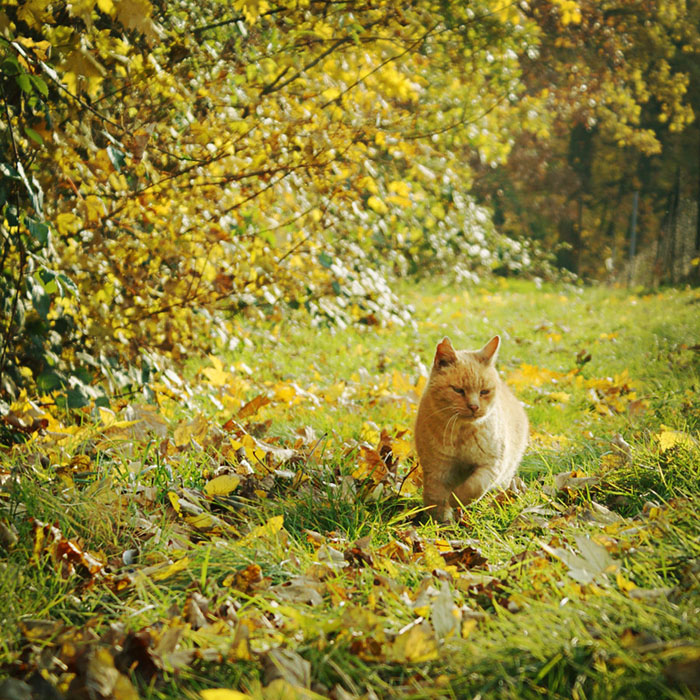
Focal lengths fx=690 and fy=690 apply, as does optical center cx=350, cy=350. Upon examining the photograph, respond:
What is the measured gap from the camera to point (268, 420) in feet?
12.6

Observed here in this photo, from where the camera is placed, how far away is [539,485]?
2924mm

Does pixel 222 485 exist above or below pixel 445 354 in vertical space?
below

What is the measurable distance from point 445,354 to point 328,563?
125 centimetres

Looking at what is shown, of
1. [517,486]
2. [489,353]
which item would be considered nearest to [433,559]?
[517,486]

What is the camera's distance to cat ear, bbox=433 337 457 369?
3.06 metres

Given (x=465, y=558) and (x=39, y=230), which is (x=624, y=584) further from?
(x=39, y=230)

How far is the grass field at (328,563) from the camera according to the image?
5.13ft

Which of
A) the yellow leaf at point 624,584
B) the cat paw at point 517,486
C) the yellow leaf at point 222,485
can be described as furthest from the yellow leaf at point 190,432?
the yellow leaf at point 624,584

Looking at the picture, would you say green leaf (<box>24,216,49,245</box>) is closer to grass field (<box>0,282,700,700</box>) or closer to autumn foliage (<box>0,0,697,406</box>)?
autumn foliage (<box>0,0,697,406</box>)

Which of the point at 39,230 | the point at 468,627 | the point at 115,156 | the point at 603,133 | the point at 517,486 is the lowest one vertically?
the point at 517,486

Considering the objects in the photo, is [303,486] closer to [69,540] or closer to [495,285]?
[69,540]

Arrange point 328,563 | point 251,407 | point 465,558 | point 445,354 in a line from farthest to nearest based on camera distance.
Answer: point 251,407 → point 445,354 → point 465,558 → point 328,563

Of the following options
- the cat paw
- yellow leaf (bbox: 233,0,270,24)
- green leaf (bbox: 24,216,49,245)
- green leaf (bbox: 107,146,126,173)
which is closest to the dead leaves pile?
the cat paw

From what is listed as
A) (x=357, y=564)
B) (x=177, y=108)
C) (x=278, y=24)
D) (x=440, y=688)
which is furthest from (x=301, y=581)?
(x=278, y=24)
